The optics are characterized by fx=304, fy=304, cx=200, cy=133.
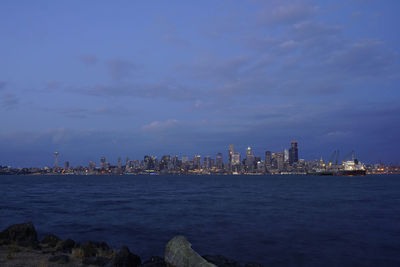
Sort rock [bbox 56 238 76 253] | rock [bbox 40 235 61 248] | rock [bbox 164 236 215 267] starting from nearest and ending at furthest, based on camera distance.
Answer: rock [bbox 164 236 215 267], rock [bbox 56 238 76 253], rock [bbox 40 235 61 248]

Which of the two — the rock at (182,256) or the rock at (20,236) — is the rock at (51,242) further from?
the rock at (182,256)

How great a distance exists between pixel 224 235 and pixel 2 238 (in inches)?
663

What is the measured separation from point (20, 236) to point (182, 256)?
43.7 feet

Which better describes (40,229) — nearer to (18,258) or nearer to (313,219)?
(18,258)

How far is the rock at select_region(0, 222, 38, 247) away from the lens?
60.1ft

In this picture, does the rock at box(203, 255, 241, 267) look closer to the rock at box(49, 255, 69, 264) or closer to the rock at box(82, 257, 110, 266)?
the rock at box(82, 257, 110, 266)

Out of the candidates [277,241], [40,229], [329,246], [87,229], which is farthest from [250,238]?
[40,229]

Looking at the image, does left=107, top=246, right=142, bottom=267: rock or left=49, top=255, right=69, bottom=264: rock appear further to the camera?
left=49, top=255, right=69, bottom=264: rock

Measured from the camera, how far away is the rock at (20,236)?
18.3 metres

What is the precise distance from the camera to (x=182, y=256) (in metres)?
11.8

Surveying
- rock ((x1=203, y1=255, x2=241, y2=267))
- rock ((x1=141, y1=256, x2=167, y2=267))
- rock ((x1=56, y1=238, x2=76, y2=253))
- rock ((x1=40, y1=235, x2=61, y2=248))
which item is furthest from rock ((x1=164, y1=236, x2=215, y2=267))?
rock ((x1=40, y1=235, x2=61, y2=248))

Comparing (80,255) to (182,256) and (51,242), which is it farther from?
(182,256)

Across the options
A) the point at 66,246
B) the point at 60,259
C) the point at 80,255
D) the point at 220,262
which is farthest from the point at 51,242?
the point at 220,262

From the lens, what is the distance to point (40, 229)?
102 feet
